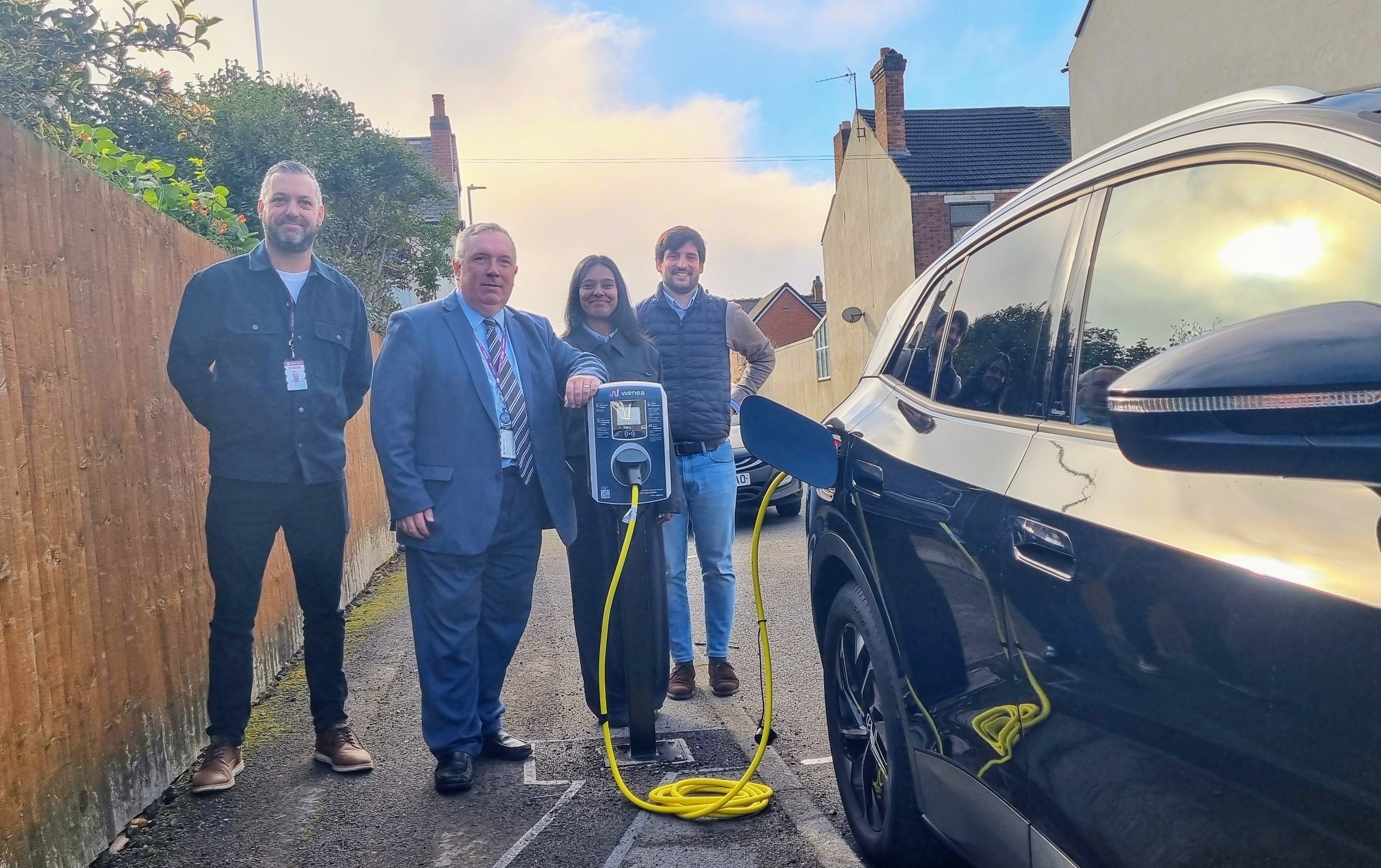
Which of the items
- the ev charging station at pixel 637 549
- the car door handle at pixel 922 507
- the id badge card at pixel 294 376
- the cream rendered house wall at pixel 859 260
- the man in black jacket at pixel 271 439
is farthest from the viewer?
the cream rendered house wall at pixel 859 260

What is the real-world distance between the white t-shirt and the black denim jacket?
1.0 inches

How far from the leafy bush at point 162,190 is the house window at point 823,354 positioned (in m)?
26.1

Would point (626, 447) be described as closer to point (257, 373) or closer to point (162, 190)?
point (257, 373)

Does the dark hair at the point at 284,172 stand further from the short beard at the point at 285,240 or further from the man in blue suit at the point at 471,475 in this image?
the man in blue suit at the point at 471,475

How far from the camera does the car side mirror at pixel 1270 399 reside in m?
1.18

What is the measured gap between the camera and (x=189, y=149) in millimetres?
14508

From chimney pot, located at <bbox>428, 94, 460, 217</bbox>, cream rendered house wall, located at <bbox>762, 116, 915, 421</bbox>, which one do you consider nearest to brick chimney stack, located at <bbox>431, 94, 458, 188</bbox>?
chimney pot, located at <bbox>428, 94, 460, 217</bbox>

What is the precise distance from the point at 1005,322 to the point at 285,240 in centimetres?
283

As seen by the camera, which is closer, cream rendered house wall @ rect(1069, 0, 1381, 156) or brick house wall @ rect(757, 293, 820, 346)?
cream rendered house wall @ rect(1069, 0, 1381, 156)

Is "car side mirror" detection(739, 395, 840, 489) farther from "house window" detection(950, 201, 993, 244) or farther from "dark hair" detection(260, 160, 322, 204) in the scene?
"house window" detection(950, 201, 993, 244)

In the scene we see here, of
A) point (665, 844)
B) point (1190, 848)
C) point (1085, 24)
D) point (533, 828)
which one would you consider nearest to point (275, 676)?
point (533, 828)

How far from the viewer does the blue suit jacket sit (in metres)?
3.98

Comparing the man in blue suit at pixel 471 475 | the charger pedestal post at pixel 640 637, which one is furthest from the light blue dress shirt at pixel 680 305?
the charger pedestal post at pixel 640 637

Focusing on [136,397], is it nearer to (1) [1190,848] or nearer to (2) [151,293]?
(2) [151,293]
